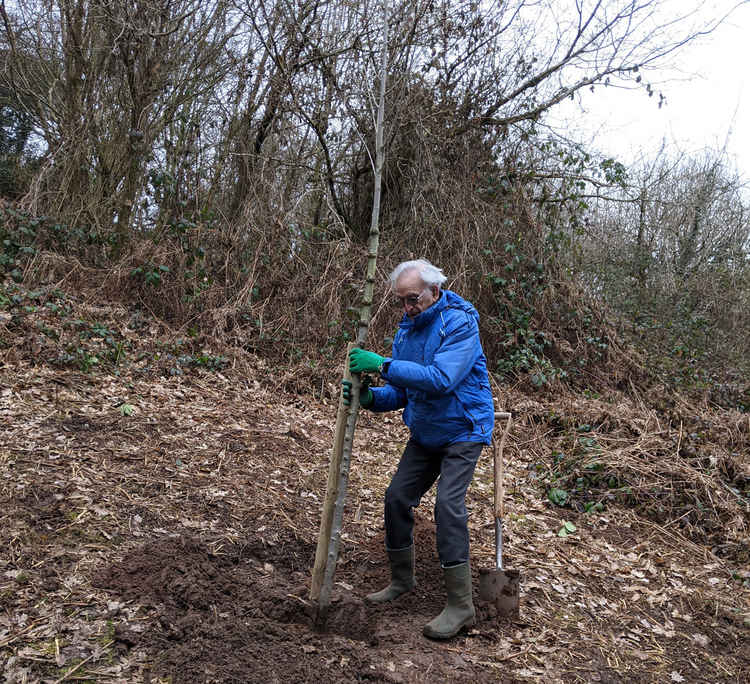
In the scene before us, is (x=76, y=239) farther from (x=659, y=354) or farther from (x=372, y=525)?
(x=659, y=354)

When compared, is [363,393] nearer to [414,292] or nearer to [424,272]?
[414,292]

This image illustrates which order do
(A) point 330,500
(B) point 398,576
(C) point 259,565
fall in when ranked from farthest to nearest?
(C) point 259,565
(B) point 398,576
(A) point 330,500

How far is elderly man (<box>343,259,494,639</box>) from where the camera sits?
10.0 ft

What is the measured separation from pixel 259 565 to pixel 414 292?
76.1 inches

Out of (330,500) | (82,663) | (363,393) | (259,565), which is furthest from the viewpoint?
(259,565)

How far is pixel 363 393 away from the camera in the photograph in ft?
10.9

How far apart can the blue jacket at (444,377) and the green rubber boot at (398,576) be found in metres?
0.69

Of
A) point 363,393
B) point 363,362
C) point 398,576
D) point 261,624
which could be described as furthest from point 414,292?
point 261,624

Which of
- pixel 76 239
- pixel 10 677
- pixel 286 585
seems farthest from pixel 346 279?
pixel 10 677

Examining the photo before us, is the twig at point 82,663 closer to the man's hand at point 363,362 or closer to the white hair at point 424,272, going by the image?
the man's hand at point 363,362

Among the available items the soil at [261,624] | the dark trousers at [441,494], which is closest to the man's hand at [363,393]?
the dark trousers at [441,494]

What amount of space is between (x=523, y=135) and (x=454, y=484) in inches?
316

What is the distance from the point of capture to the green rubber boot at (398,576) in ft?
11.5

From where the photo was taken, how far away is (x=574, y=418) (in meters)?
7.05
